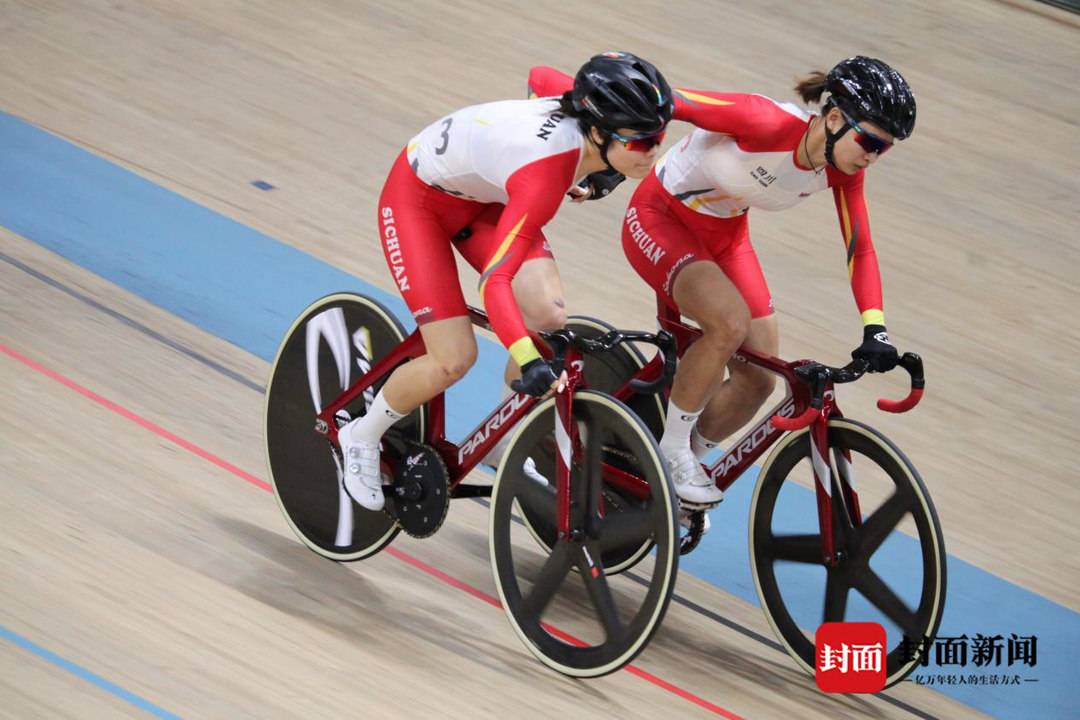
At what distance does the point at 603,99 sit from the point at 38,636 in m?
1.75

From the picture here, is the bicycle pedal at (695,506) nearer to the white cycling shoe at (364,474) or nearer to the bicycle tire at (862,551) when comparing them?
the bicycle tire at (862,551)

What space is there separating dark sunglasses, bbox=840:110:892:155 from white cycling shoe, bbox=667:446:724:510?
0.90m

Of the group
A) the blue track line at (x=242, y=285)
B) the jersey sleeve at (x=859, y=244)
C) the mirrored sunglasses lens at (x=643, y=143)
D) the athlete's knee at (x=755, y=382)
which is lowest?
the blue track line at (x=242, y=285)

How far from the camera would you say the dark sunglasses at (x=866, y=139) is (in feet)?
11.0

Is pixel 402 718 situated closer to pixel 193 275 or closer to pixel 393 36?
pixel 193 275

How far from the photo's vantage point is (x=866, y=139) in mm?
3361

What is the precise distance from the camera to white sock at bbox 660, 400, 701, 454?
3.76m

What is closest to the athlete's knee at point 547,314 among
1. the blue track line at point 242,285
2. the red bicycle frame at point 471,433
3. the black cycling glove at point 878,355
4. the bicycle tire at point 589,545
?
the red bicycle frame at point 471,433

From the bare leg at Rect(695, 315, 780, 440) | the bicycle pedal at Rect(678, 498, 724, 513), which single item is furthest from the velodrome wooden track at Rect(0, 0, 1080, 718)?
the bare leg at Rect(695, 315, 780, 440)

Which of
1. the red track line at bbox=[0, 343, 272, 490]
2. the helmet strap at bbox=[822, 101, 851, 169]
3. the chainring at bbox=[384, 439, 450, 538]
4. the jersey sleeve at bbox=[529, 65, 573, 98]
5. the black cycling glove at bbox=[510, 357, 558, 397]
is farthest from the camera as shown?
the red track line at bbox=[0, 343, 272, 490]

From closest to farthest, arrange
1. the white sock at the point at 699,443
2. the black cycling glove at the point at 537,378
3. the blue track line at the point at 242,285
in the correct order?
the black cycling glove at the point at 537,378 → the white sock at the point at 699,443 → the blue track line at the point at 242,285

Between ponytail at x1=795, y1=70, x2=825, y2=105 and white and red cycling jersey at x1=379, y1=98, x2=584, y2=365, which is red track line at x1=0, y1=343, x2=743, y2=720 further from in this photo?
ponytail at x1=795, y1=70, x2=825, y2=105

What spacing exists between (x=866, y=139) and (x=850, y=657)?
1.26 m

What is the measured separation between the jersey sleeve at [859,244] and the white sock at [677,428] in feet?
1.65
